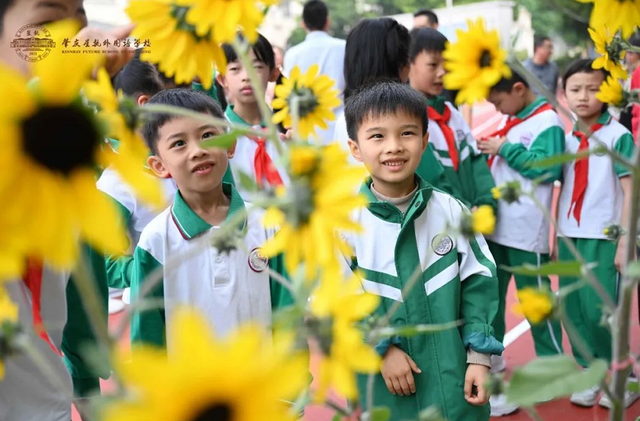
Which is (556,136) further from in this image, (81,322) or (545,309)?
(545,309)

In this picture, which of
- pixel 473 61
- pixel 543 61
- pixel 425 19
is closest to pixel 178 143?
pixel 473 61

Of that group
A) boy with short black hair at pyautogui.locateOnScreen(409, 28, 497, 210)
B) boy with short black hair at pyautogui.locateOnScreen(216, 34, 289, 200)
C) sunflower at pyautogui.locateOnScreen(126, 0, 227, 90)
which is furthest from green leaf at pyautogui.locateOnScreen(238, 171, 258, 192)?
boy with short black hair at pyautogui.locateOnScreen(409, 28, 497, 210)

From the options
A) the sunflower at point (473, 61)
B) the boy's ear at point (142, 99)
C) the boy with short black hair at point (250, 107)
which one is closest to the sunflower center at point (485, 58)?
the sunflower at point (473, 61)

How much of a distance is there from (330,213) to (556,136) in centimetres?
261

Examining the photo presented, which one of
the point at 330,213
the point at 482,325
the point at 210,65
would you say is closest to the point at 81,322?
the point at 482,325

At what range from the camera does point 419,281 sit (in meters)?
1.60

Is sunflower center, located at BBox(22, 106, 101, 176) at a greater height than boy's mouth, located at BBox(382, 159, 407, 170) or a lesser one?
greater

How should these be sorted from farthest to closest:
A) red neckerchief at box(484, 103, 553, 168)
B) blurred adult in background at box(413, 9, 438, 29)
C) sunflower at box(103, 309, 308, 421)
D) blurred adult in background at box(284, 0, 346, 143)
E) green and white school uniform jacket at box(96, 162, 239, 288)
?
blurred adult in background at box(413, 9, 438, 29)
blurred adult in background at box(284, 0, 346, 143)
red neckerchief at box(484, 103, 553, 168)
green and white school uniform jacket at box(96, 162, 239, 288)
sunflower at box(103, 309, 308, 421)

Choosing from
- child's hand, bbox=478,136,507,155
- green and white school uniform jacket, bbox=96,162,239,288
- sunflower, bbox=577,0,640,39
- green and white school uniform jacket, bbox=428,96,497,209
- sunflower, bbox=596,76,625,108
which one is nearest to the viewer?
sunflower, bbox=577,0,640,39

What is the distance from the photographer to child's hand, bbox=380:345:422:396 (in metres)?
1.58

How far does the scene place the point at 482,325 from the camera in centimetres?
160

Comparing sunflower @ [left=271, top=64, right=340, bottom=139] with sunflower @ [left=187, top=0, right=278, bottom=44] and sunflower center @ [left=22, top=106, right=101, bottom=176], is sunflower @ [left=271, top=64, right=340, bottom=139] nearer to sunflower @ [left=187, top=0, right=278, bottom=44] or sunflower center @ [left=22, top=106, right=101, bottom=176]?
sunflower @ [left=187, top=0, right=278, bottom=44]

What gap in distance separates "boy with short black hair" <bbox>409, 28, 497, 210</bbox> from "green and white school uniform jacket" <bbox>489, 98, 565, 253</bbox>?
129 millimetres

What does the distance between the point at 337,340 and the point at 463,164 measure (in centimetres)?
237
